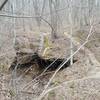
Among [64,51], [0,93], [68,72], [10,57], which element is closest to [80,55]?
[64,51]

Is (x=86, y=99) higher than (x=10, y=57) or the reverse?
the reverse

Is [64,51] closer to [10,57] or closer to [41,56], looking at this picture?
[41,56]

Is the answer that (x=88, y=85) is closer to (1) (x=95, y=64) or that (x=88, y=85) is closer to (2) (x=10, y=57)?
(1) (x=95, y=64)

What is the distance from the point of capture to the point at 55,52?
42.0 feet

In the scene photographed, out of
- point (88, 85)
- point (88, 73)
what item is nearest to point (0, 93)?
point (88, 85)

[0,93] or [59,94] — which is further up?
[0,93]

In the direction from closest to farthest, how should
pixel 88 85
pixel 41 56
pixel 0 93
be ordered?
pixel 0 93 → pixel 88 85 → pixel 41 56

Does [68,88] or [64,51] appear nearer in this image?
[68,88]

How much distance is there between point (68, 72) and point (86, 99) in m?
2.81

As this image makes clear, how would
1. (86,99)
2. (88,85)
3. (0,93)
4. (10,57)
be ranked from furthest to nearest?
(10,57) < (88,85) < (86,99) < (0,93)

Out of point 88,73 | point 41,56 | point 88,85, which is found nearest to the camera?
point 88,85

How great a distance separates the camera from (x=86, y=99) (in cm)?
879

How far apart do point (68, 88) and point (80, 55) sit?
13.2 feet

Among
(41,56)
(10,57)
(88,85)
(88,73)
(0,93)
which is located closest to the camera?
(0,93)
